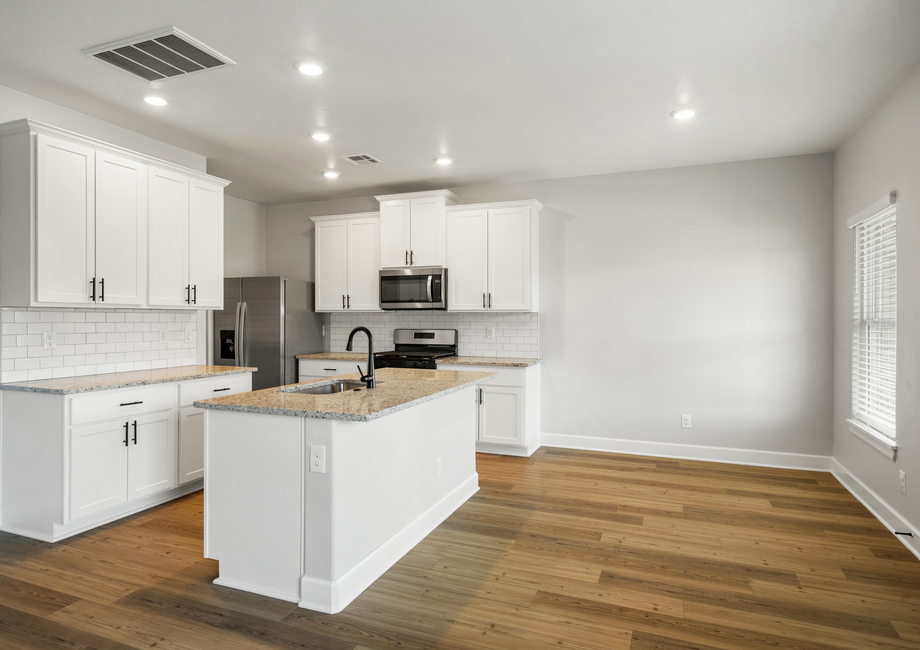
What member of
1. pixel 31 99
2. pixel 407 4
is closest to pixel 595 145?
pixel 407 4

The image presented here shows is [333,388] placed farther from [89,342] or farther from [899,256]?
[899,256]

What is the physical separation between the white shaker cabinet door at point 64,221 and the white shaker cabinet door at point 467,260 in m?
3.05

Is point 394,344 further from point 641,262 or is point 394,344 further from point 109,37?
point 109,37

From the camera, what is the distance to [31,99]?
11.3 feet

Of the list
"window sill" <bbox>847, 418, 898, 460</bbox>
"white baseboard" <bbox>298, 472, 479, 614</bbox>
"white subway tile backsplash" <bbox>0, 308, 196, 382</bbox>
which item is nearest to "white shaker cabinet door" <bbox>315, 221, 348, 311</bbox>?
"white subway tile backsplash" <bbox>0, 308, 196, 382</bbox>

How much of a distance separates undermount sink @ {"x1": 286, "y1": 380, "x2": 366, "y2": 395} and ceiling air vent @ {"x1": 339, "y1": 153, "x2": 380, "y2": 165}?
2.23 m

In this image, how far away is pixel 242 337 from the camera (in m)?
5.72

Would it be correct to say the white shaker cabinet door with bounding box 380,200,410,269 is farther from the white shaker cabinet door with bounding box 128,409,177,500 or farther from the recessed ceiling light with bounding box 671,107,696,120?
the recessed ceiling light with bounding box 671,107,696,120

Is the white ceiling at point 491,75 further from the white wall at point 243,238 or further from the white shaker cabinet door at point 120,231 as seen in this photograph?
the white wall at point 243,238

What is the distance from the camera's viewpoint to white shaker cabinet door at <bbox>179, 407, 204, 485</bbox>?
3830mm

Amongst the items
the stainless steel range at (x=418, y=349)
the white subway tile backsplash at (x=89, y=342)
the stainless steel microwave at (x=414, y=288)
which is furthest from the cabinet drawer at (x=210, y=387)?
the stainless steel microwave at (x=414, y=288)

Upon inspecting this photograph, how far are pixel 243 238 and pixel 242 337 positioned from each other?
58.4 inches

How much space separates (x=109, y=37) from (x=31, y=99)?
3.96 feet

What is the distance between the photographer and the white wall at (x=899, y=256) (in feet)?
10.2
